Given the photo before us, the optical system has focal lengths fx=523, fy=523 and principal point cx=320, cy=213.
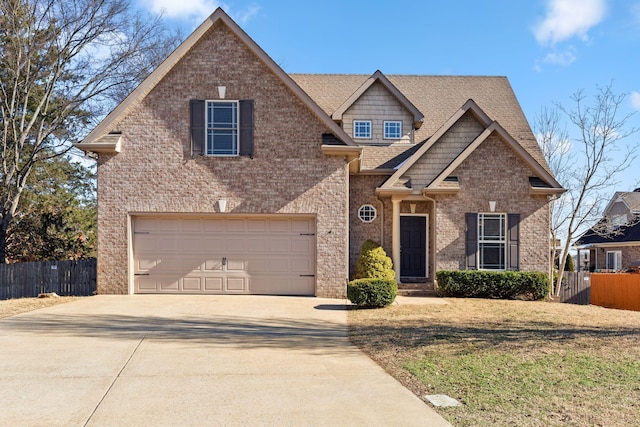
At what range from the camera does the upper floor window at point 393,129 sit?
19.1 m

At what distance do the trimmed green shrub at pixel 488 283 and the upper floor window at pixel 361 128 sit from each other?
6.09 meters

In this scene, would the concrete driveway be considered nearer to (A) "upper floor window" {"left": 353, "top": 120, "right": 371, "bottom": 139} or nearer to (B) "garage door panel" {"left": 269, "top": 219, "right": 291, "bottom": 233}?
(B) "garage door panel" {"left": 269, "top": 219, "right": 291, "bottom": 233}

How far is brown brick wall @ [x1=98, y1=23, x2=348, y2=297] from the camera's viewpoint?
14625 mm

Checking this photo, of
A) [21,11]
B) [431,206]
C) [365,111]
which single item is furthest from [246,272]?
[21,11]

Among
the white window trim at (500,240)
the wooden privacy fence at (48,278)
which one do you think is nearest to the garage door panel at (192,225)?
the wooden privacy fence at (48,278)

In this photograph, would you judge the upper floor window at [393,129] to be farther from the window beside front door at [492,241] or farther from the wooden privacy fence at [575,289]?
the wooden privacy fence at [575,289]

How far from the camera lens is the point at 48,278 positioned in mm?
16344

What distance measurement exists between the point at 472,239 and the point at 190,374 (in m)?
11.7

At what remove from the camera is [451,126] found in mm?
16969

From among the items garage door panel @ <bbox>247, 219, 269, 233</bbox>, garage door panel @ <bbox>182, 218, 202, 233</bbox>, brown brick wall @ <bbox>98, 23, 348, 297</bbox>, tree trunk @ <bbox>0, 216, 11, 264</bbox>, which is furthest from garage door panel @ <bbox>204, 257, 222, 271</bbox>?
tree trunk @ <bbox>0, 216, 11, 264</bbox>

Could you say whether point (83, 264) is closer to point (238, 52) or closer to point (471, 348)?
point (238, 52)

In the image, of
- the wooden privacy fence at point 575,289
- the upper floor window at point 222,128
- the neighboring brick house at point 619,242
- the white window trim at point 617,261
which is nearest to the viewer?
the upper floor window at point 222,128

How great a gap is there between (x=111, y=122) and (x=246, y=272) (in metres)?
5.61

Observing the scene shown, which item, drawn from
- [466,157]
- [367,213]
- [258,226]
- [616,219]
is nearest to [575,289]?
[466,157]
